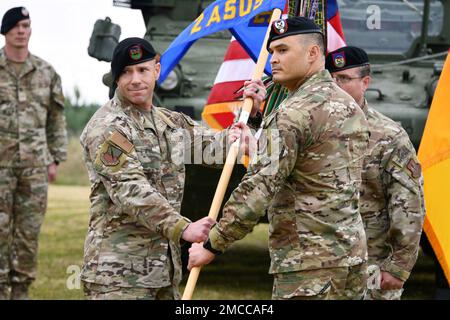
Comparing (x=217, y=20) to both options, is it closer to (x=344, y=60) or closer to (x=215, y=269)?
(x=344, y=60)

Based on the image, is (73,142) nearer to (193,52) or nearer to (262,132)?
(193,52)

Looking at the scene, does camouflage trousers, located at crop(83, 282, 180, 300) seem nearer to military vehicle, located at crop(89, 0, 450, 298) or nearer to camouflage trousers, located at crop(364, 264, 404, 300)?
camouflage trousers, located at crop(364, 264, 404, 300)

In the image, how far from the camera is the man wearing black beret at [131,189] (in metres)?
5.83

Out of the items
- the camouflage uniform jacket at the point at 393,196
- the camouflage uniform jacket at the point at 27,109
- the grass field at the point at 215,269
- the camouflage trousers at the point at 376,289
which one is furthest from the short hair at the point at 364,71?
the camouflage uniform jacket at the point at 27,109

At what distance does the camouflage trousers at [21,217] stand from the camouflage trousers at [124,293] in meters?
3.59

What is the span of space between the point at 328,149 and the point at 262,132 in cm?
31

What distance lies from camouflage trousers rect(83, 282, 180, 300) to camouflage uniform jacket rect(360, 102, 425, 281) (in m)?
1.37

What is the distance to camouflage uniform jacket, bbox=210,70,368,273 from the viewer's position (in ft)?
17.6

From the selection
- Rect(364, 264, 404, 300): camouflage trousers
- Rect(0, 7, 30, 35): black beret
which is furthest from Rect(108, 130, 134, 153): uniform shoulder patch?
Rect(0, 7, 30, 35): black beret

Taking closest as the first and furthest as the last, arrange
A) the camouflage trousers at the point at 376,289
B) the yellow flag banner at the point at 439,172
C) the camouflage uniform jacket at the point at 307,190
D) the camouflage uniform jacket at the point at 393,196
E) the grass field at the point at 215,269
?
the camouflage uniform jacket at the point at 307,190 < the camouflage uniform jacket at the point at 393,196 < the camouflage trousers at the point at 376,289 < the yellow flag banner at the point at 439,172 < the grass field at the point at 215,269

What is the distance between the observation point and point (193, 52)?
410 inches

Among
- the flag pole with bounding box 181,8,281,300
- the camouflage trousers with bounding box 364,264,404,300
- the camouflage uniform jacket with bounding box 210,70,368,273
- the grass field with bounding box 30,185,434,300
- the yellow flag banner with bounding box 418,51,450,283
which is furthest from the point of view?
the grass field with bounding box 30,185,434,300

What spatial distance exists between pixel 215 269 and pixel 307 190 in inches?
267

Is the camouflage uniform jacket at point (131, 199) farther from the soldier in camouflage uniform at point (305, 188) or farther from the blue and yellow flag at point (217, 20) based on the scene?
the blue and yellow flag at point (217, 20)
